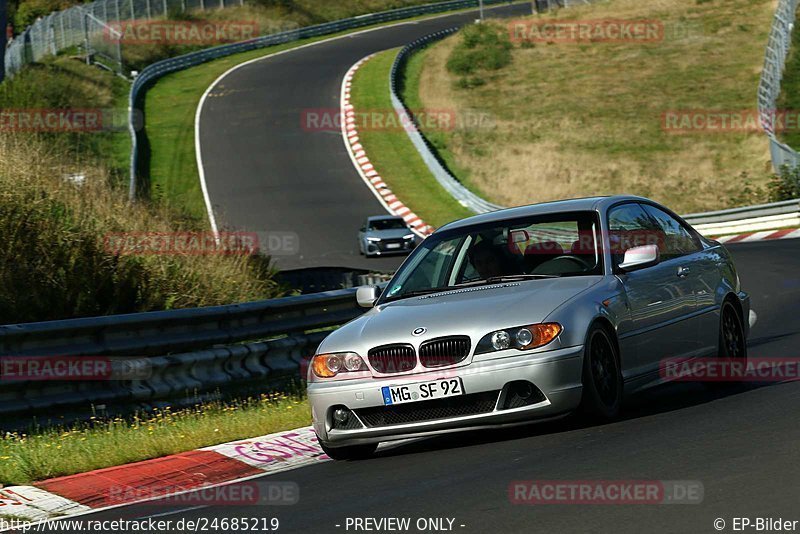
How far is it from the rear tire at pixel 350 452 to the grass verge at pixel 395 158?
83.2 feet

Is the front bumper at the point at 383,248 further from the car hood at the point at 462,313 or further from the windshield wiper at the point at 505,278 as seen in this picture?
the car hood at the point at 462,313

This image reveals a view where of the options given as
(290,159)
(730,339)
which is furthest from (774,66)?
(730,339)

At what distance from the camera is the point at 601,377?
26.4 feet

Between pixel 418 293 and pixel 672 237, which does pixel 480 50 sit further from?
pixel 418 293

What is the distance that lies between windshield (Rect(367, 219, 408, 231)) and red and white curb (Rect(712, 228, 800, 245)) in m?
7.84

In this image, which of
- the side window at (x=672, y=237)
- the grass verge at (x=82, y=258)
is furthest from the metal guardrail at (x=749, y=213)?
the side window at (x=672, y=237)

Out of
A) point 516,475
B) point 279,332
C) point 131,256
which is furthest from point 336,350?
point 131,256

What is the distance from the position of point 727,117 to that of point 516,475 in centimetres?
4041

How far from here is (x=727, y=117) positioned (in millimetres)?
44969

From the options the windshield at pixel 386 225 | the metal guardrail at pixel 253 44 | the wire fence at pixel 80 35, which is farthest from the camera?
the wire fence at pixel 80 35

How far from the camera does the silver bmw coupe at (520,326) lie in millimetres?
7641

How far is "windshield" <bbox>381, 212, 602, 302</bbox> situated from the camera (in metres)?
8.73

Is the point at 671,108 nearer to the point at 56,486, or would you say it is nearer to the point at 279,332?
the point at 279,332

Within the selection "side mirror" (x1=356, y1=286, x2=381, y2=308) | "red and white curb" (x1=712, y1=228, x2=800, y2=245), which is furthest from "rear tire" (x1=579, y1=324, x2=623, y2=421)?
"red and white curb" (x1=712, y1=228, x2=800, y2=245)
